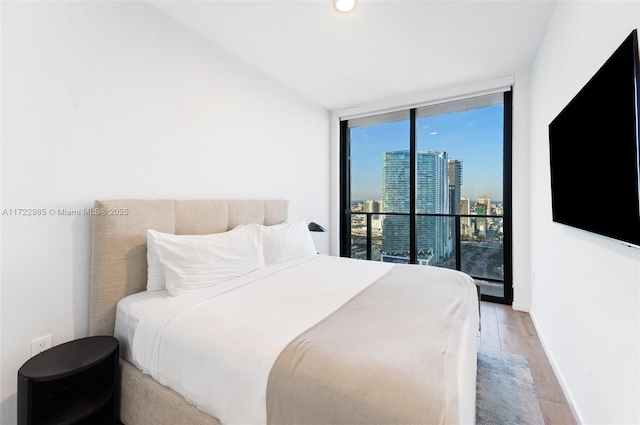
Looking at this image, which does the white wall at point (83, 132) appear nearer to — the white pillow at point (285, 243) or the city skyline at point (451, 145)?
the white pillow at point (285, 243)

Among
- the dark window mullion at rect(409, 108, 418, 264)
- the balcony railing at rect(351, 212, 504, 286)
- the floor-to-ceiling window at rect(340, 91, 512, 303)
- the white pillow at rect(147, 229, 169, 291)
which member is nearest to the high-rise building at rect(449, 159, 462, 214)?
the floor-to-ceiling window at rect(340, 91, 512, 303)

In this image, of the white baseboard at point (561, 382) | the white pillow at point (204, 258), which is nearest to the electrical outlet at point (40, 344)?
the white pillow at point (204, 258)

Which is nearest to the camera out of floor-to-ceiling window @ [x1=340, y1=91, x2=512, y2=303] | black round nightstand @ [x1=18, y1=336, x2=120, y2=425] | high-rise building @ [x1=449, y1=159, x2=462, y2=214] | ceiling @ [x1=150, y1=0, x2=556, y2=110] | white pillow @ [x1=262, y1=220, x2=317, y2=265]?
black round nightstand @ [x1=18, y1=336, x2=120, y2=425]

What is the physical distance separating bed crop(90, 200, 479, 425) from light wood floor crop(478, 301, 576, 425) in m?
0.72

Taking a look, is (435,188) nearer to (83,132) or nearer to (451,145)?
(451,145)

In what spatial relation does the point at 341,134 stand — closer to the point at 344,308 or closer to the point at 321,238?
the point at 321,238

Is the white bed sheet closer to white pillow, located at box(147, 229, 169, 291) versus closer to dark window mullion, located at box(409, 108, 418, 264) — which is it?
white pillow, located at box(147, 229, 169, 291)

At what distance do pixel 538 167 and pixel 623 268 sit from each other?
5.92ft

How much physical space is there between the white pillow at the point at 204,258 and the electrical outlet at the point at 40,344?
0.64 metres

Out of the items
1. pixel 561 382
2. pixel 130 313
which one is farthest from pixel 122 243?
pixel 561 382

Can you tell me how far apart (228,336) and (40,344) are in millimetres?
1143

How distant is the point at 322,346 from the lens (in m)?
1.07

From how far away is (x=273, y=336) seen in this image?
1177 millimetres

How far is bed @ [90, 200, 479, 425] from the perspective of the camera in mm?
898
